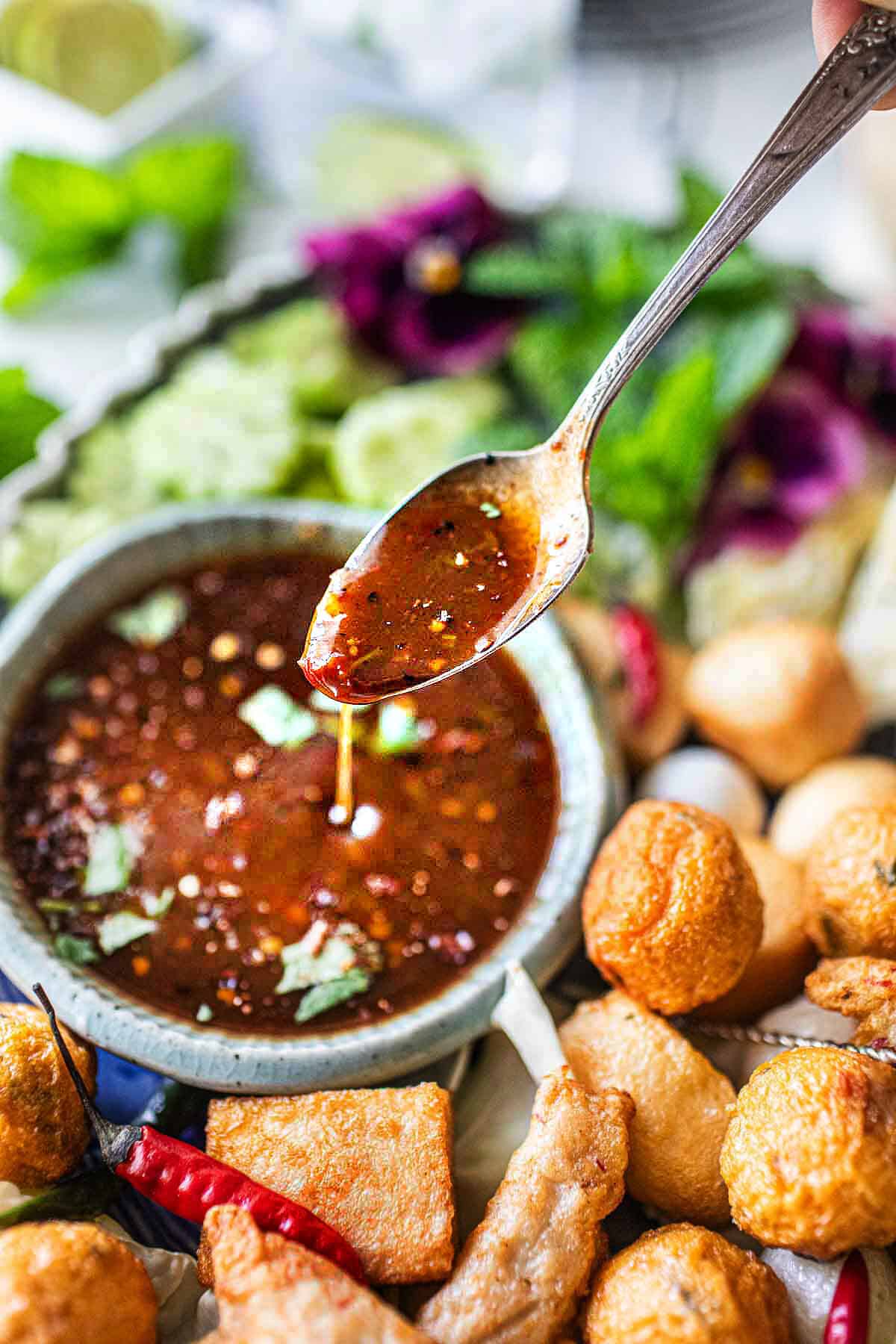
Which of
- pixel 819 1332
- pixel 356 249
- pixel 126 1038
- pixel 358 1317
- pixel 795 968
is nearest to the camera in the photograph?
pixel 358 1317

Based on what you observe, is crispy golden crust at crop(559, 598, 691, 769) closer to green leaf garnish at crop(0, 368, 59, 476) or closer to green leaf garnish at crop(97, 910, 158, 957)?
green leaf garnish at crop(97, 910, 158, 957)

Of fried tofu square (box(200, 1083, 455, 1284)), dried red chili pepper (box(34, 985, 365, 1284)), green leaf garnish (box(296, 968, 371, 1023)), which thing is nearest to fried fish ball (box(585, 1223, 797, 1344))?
fried tofu square (box(200, 1083, 455, 1284))

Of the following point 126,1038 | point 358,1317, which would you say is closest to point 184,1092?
point 126,1038

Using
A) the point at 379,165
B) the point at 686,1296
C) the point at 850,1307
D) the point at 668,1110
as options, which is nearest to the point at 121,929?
the point at 668,1110

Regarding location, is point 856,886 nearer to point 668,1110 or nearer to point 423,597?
point 668,1110

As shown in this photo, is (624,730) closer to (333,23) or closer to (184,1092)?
(184,1092)

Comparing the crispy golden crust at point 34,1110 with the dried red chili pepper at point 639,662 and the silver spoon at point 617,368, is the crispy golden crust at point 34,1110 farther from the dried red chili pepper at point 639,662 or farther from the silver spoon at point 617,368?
the dried red chili pepper at point 639,662
